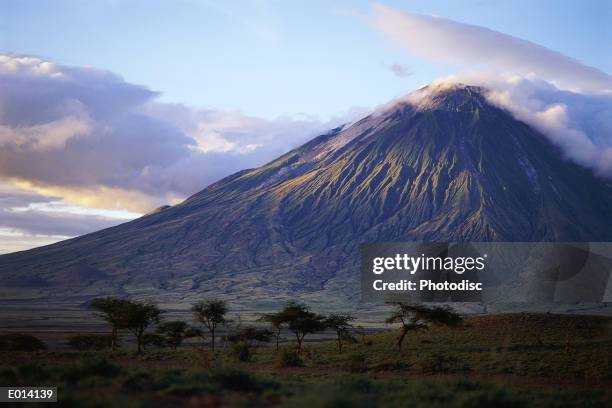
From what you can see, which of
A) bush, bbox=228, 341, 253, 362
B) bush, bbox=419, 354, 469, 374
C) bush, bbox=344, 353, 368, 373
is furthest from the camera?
bush, bbox=228, 341, 253, 362

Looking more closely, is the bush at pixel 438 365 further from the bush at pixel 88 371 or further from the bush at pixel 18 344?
the bush at pixel 18 344

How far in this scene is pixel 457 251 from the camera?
190m

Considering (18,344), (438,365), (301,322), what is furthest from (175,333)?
(438,365)

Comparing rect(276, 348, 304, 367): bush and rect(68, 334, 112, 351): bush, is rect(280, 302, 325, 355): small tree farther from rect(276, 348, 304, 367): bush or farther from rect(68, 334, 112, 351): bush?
rect(68, 334, 112, 351): bush

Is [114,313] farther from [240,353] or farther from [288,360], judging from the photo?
[288,360]

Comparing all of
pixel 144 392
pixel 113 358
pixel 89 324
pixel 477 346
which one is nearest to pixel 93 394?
pixel 144 392

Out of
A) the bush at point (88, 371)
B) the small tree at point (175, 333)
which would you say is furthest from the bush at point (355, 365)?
the small tree at point (175, 333)

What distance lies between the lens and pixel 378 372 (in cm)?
3872

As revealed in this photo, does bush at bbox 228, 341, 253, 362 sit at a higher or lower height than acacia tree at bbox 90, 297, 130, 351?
lower

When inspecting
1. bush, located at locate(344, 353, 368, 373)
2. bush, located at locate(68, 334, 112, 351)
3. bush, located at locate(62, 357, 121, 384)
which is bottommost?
bush, located at locate(68, 334, 112, 351)

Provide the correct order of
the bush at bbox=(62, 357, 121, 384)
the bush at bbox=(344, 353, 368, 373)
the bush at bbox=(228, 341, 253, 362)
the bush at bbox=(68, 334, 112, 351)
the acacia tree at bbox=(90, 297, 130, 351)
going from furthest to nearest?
the bush at bbox=(68, 334, 112, 351)
the acacia tree at bbox=(90, 297, 130, 351)
the bush at bbox=(228, 341, 253, 362)
the bush at bbox=(344, 353, 368, 373)
the bush at bbox=(62, 357, 121, 384)

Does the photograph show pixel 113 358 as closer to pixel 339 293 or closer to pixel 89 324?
pixel 89 324

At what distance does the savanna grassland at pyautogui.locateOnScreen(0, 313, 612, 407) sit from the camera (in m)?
21.0

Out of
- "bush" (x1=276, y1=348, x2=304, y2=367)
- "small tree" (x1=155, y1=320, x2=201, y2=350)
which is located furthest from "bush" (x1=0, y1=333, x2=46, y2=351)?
"bush" (x1=276, y1=348, x2=304, y2=367)
